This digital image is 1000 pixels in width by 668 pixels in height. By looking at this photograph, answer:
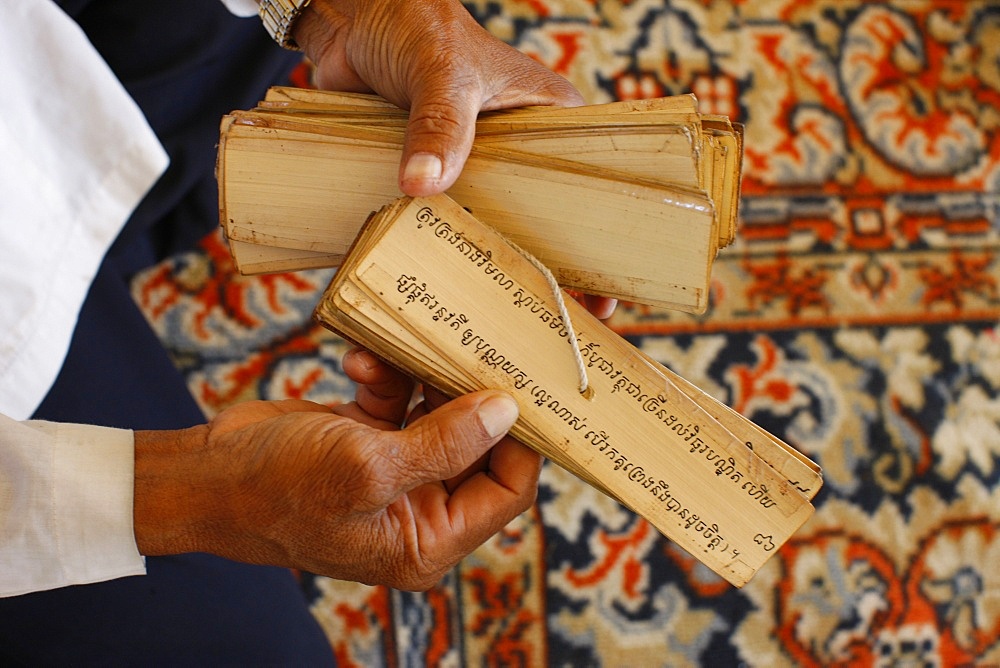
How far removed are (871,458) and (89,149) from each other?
1149 mm

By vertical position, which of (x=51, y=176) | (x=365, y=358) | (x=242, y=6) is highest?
(x=242, y=6)

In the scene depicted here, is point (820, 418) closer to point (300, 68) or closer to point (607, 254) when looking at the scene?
point (607, 254)

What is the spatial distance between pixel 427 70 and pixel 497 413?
0.28m

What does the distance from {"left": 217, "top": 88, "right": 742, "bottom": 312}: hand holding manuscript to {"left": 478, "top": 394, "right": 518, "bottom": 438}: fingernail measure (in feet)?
0.36

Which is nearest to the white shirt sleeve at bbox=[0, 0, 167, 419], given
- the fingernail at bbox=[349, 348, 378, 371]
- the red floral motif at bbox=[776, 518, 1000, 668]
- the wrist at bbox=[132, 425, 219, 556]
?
the wrist at bbox=[132, 425, 219, 556]

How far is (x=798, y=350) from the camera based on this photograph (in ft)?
4.19

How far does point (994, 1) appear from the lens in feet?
4.67

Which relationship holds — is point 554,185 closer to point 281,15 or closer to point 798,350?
point 281,15

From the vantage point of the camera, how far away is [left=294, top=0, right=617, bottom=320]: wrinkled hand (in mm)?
589

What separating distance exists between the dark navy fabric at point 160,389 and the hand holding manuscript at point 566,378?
14.3 inches

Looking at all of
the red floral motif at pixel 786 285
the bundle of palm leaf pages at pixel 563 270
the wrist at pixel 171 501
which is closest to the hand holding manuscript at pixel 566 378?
the bundle of palm leaf pages at pixel 563 270

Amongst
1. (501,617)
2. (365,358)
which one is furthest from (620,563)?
(365,358)

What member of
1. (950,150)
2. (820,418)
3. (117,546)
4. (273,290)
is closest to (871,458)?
(820,418)

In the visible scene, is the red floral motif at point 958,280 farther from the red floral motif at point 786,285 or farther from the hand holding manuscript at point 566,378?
the hand holding manuscript at point 566,378
